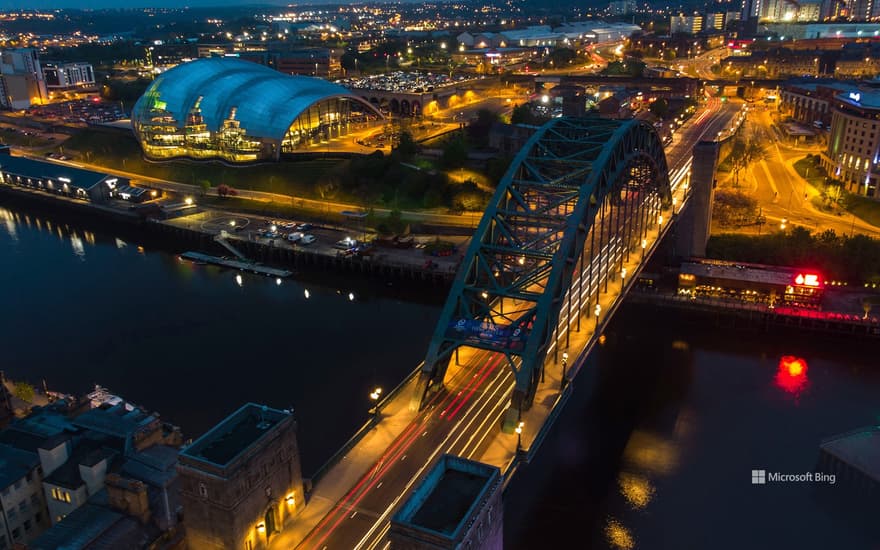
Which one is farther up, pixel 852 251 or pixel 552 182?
pixel 552 182

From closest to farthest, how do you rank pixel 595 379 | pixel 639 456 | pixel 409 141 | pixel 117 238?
pixel 639 456
pixel 595 379
pixel 117 238
pixel 409 141

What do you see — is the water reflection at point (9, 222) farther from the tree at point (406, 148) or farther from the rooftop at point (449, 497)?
the rooftop at point (449, 497)

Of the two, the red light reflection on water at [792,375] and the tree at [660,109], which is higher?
the tree at [660,109]

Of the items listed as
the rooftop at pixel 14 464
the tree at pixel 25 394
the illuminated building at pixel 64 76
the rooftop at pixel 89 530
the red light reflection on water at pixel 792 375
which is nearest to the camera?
the rooftop at pixel 89 530

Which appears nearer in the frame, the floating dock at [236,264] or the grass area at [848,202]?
the floating dock at [236,264]

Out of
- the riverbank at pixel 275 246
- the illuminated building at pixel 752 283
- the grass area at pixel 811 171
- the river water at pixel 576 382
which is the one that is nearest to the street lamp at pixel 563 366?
the river water at pixel 576 382

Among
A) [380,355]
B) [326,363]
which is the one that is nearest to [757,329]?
[380,355]

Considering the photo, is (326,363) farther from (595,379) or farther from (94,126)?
(94,126)

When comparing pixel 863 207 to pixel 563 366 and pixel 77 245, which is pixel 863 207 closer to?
pixel 563 366
